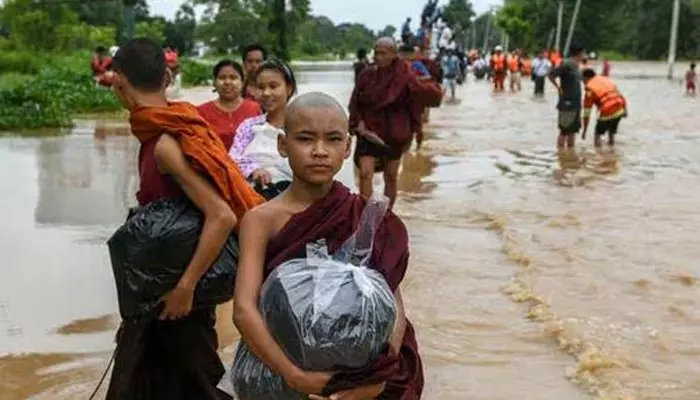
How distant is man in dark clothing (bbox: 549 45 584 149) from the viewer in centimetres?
1670

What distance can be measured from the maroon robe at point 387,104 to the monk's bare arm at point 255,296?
610cm

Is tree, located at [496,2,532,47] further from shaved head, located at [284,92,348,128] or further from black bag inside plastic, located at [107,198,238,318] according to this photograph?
shaved head, located at [284,92,348,128]

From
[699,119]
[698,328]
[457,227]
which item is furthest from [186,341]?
[699,119]

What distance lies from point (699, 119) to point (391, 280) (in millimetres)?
24153

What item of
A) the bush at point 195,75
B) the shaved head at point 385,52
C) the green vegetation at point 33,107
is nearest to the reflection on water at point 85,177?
the green vegetation at point 33,107

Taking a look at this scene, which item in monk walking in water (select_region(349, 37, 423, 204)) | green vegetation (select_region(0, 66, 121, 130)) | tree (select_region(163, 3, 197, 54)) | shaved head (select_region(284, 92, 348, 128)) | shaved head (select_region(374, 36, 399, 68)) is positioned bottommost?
tree (select_region(163, 3, 197, 54))

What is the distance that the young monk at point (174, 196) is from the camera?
3658 millimetres

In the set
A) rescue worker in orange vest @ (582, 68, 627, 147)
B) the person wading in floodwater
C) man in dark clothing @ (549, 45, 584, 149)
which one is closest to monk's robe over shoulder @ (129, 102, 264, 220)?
the person wading in floodwater

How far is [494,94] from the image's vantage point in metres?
38.3

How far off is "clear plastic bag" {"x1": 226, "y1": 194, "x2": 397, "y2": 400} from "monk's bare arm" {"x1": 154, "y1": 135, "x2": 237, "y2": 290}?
789mm

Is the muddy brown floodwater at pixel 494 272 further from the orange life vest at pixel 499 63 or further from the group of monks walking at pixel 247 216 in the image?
the orange life vest at pixel 499 63

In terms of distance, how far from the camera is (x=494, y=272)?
8.43 meters

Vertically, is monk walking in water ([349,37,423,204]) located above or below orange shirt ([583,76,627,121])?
above

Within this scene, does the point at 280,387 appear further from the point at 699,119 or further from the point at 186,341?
the point at 699,119
